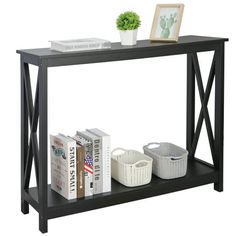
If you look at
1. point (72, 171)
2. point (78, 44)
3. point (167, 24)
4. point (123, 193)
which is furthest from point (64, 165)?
point (167, 24)

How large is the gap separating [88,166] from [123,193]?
12.9 inches

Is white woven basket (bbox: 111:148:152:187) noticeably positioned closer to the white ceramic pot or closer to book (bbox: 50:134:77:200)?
book (bbox: 50:134:77:200)

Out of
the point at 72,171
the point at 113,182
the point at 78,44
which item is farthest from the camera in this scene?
the point at 113,182

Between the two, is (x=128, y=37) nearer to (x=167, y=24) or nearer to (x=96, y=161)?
(x=167, y=24)

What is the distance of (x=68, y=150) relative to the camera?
4.18 metres

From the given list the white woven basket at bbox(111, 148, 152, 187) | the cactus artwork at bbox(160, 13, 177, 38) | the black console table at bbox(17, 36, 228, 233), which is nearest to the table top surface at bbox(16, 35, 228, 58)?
the black console table at bbox(17, 36, 228, 233)

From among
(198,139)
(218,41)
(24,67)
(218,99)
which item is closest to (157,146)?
(198,139)

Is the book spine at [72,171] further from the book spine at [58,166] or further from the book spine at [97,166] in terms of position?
the book spine at [97,166]

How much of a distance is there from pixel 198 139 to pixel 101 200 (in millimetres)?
1148

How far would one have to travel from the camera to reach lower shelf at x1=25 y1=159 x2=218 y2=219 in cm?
418

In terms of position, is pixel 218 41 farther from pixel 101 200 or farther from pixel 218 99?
pixel 101 200

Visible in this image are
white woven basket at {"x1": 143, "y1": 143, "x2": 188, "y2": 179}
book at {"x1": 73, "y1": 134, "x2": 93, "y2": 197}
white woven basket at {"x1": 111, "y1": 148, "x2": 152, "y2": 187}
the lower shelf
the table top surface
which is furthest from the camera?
white woven basket at {"x1": 143, "y1": 143, "x2": 188, "y2": 179}

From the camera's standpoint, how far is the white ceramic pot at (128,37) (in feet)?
14.2

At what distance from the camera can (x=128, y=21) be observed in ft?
14.2
